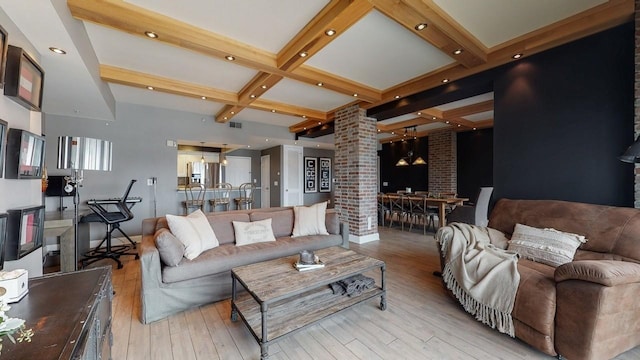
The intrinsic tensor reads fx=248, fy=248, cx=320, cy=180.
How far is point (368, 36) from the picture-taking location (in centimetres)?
Answer: 262

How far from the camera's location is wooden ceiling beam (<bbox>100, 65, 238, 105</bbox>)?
3283 mm

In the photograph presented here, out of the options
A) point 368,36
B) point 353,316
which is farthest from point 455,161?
point 353,316

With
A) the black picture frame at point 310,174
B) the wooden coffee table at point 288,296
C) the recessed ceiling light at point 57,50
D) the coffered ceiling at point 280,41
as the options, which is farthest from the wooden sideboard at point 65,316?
the black picture frame at point 310,174

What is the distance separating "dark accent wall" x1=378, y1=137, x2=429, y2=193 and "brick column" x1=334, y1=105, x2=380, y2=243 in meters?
4.23

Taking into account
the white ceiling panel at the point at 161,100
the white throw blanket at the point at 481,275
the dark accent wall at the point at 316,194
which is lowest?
the white throw blanket at the point at 481,275

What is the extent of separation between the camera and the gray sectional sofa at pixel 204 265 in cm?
220

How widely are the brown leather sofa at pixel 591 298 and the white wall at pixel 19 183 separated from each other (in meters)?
3.57

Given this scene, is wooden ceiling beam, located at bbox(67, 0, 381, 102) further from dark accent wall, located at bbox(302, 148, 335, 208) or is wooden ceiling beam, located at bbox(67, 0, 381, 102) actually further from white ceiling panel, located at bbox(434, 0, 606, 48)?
dark accent wall, located at bbox(302, 148, 335, 208)

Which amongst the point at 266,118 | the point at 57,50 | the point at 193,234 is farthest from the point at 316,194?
the point at 57,50

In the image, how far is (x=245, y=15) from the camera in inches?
90.0

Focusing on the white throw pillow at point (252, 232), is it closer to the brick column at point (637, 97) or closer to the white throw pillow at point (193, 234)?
the white throw pillow at point (193, 234)

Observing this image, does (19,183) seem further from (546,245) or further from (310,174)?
(310,174)

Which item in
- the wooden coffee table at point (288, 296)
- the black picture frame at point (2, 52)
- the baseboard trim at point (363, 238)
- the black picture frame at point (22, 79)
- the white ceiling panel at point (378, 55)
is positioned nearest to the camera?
the black picture frame at point (2, 52)

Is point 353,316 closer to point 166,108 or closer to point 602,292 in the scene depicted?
point 602,292
